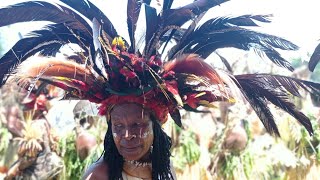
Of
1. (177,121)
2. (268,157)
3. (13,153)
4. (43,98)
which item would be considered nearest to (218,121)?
(268,157)

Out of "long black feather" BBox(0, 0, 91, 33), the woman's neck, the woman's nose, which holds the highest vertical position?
"long black feather" BBox(0, 0, 91, 33)

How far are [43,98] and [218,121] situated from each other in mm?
2403

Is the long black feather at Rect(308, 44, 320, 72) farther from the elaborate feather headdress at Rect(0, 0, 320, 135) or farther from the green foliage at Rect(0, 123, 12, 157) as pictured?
the green foliage at Rect(0, 123, 12, 157)

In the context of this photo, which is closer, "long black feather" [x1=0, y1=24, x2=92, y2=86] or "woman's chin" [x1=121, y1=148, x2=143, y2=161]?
"woman's chin" [x1=121, y1=148, x2=143, y2=161]

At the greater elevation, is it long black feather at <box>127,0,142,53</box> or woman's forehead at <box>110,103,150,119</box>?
long black feather at <box>127,0,142,53</box>

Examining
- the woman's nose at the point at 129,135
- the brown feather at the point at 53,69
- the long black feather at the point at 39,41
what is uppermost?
the long black feather at the point at 39,41

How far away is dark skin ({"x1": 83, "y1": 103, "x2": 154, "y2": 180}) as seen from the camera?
95.8 inches

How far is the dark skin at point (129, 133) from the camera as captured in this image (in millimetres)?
2434

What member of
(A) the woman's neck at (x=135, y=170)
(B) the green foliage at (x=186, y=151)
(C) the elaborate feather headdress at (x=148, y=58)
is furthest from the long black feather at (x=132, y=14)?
(B) the green foliage at (x=186, y=151)

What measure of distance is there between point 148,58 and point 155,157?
0.50m

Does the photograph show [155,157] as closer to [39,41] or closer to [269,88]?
[269,88]

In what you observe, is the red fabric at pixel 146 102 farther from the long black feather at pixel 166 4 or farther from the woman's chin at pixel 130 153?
the long black feather at pixel 166 4

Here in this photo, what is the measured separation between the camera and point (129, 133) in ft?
7.95

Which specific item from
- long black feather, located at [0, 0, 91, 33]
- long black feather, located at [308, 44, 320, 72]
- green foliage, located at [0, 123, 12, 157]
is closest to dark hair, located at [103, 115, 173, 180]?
long black feather, located at [0, 0, 91, 33]
